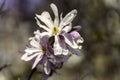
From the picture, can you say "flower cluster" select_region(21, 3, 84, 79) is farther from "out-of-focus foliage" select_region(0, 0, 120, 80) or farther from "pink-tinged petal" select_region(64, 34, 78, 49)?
"out-of-focus foliage" select_region(0, 0, 120, 80)

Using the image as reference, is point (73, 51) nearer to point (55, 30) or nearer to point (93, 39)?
point (55, 30)

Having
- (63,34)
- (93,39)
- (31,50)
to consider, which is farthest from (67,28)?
(93,39)

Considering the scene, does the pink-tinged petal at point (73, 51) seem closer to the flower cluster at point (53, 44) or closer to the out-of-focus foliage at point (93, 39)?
the flower cluster at point (53, 44)

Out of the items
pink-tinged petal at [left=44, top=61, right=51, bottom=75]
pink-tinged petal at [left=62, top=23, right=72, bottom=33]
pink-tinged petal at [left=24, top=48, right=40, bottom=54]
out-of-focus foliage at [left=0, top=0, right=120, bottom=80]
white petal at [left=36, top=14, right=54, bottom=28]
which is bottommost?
pink-tinged petal at [left=44, top=61, right=51, bottom=75]

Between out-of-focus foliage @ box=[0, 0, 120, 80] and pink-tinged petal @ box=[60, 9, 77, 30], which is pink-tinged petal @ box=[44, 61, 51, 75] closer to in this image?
pink-tinged petal @ box=[60, 9, 77, 30]

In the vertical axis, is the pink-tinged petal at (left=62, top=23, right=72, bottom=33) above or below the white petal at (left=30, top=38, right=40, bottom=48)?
above

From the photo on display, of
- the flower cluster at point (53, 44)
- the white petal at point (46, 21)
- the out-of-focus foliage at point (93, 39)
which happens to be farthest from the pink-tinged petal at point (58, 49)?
the out-of-focus foliage at point (93, 39)

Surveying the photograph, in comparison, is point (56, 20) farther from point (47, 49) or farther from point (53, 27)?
point (47, 49)

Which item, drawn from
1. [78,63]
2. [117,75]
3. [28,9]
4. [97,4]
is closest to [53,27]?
[117,75]

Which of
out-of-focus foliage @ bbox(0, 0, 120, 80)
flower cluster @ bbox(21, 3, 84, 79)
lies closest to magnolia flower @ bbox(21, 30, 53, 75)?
flower cluster @ bbox(21, 3, 84, 79)

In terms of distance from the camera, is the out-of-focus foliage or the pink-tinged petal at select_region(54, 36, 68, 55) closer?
the pink-tinged petal at select_region(54, 36, 68, 55)
